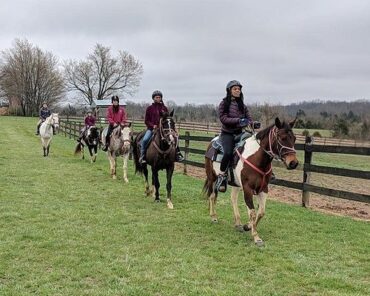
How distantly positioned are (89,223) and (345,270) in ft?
14.1

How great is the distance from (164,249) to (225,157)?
1986 mm

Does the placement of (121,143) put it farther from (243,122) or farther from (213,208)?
(243,122)

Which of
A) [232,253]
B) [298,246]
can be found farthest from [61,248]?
[298,246]

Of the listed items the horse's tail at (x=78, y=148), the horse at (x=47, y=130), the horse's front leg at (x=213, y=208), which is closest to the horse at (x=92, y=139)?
the horse's tail at (x=78, y=148)

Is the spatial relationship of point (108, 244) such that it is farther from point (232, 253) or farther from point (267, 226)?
point (267, 226)

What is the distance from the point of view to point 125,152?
12953 millimetres

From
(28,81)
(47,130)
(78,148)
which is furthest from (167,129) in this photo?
(28,81)

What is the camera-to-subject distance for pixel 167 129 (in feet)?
30.1

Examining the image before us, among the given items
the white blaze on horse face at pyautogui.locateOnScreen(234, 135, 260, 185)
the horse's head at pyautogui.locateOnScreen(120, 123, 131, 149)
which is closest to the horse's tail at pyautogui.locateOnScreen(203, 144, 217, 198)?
the white blaze on horse face at pyautogui.locateOnScreen(234, 135, 260, 185)

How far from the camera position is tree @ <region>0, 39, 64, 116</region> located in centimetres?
7275

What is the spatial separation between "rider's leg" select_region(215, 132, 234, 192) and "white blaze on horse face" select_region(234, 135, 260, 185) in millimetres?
279

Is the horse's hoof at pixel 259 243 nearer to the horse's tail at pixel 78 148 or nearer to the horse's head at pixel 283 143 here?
the horse's head at pixel 283 143

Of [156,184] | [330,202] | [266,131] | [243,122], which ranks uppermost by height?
[243,122]

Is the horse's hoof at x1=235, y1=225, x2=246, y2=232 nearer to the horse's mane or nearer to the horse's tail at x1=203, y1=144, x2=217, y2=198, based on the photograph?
the horse's tail at x1=203, y1=144, x2=217, y2=198
